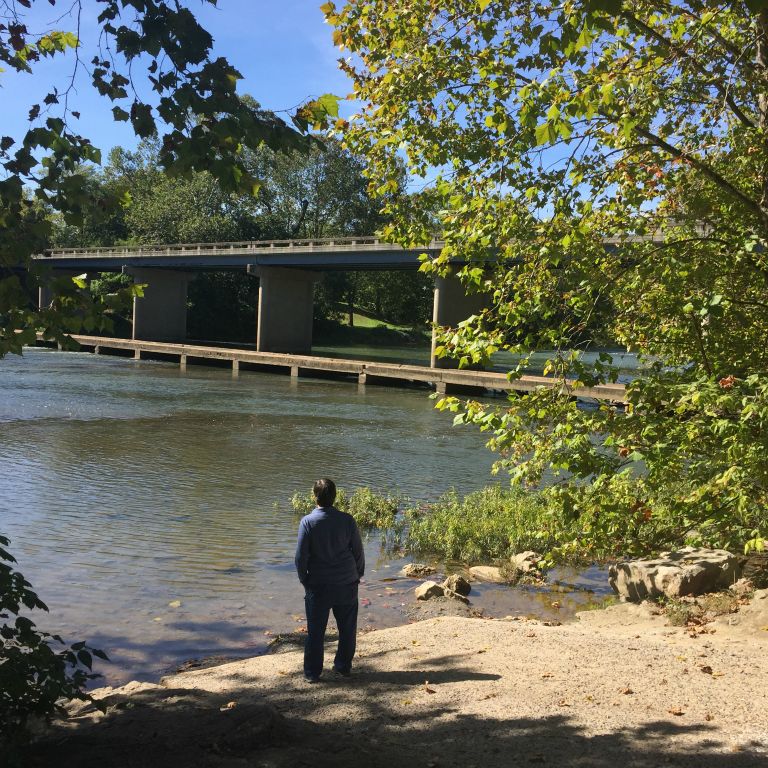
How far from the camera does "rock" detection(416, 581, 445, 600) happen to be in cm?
959

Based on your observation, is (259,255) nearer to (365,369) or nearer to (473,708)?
(365,369)

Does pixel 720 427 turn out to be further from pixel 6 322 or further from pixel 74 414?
pixel 74 414

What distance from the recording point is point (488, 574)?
10625 millimetres

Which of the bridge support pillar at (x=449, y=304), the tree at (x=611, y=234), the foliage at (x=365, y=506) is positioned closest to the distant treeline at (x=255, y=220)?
the bridge support pillar at (x=449, y=304)

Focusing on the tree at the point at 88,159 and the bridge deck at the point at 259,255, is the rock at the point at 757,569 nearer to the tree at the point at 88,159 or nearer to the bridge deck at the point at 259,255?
the tree at the point at 88,159

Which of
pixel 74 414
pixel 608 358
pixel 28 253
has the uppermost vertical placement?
pixel 28 253

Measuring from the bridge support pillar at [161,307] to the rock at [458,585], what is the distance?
196ft

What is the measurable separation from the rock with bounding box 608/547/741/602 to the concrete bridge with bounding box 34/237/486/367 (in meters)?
32.3

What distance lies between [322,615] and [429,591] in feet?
11.5

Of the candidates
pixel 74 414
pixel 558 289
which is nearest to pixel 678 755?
pixel 558 289

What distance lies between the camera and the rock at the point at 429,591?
959cm

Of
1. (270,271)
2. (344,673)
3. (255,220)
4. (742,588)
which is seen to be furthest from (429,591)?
(255,220)

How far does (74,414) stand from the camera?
88.6ft

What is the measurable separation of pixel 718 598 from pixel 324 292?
7691 cm
